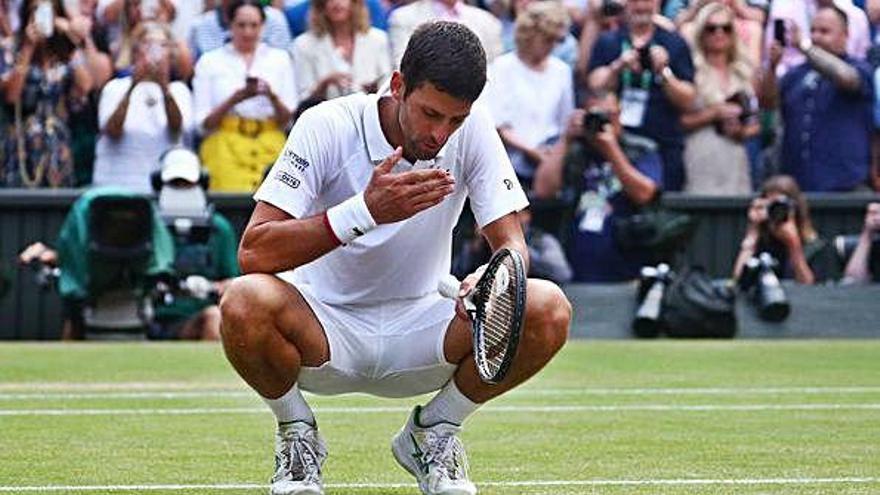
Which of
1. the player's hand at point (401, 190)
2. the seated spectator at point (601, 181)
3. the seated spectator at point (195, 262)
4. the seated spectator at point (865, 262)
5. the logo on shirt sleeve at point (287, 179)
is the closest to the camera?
the player's hand at point (401, 190)

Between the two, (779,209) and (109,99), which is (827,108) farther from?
(109,99)

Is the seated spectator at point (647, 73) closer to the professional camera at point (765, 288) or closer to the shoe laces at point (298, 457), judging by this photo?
the professional camera at point (765, 288)

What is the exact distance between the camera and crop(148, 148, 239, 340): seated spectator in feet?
51.7

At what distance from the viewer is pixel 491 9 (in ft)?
59.4

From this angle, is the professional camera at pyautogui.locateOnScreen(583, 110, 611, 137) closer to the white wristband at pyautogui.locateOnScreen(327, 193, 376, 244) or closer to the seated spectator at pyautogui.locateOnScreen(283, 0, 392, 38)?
the seated spectator at pyautogui.locateOnScreen(283, 0, 392, 38)

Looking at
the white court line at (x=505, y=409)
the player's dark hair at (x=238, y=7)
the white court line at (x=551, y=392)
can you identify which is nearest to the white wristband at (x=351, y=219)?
the white court line at (x=505, y=409)

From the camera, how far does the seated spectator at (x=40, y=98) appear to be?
16344mm

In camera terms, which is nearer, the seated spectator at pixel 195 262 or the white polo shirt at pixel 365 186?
the white polo shirt at pixel 365 186

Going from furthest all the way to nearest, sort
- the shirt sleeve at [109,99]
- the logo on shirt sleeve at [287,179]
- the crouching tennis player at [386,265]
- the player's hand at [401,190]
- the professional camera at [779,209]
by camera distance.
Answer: the professional camera at [779,209] < the shirt sleeve at [109,99] < the logo on shirt sleeve at [287,179] < the crouching tennis player at [386,265] < the player's hand at [401,190]

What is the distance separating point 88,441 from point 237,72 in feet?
26.4

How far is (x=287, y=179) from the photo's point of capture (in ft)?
21.9

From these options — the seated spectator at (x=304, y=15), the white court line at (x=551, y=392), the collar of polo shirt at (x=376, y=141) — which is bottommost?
the white court line at (x=551, y=392)

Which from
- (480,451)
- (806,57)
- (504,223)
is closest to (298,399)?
(504,223)

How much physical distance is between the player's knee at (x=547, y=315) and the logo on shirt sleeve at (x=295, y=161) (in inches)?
32.2
